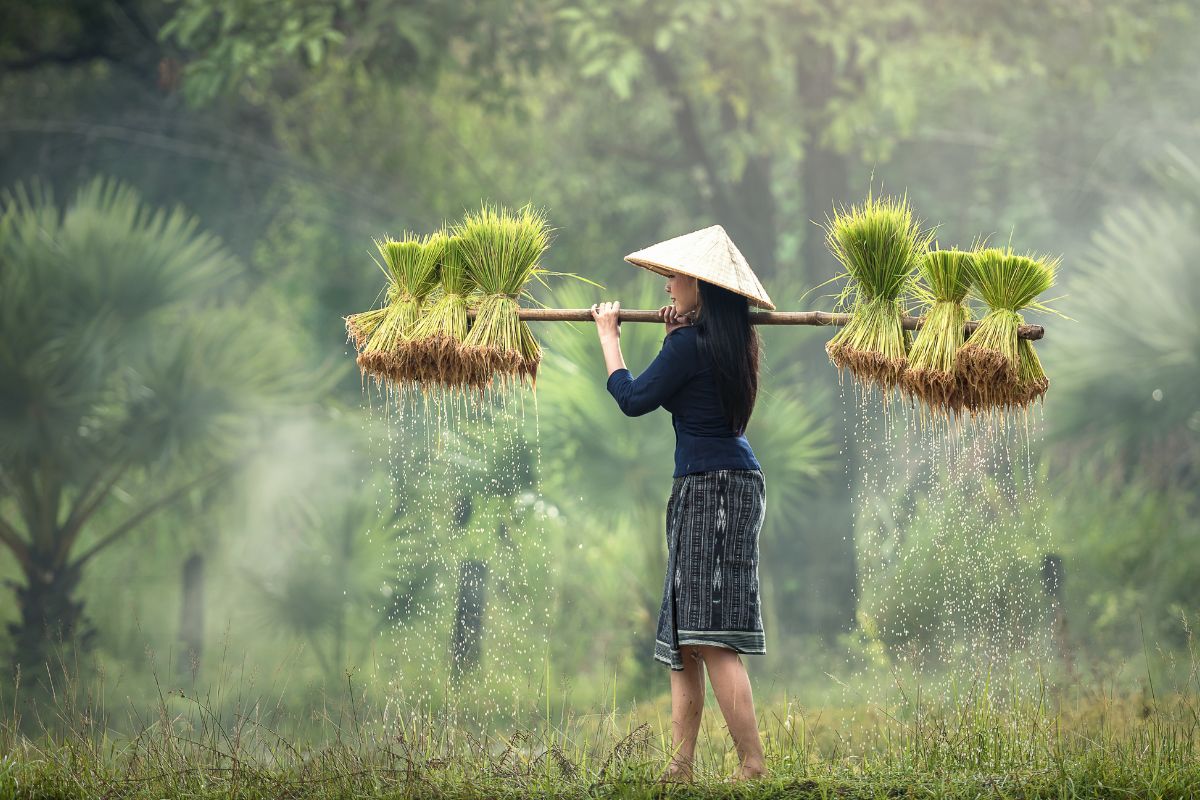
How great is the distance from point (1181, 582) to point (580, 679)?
542 cm

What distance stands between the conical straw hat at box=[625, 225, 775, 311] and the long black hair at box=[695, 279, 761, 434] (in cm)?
5

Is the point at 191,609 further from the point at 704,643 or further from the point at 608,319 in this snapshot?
the point at 704,643

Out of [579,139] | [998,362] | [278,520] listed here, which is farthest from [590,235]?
[998,362]

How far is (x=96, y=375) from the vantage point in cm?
1003

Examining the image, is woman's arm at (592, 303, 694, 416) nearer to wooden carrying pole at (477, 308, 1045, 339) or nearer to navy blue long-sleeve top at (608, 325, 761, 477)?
navy blue long-sleeve top at (608, 325, 761, 477)

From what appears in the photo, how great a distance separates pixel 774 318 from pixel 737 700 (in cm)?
118

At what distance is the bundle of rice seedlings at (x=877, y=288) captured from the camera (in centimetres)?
434

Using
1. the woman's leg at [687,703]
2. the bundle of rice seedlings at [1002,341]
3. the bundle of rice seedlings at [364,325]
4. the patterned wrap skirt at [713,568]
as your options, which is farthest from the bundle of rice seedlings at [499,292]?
the bundle of rice seedlings at [1002,341]

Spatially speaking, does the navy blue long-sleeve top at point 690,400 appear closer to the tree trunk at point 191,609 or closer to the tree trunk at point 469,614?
the tree trunk at point 469,614

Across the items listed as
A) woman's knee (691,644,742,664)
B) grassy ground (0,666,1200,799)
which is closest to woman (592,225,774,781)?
woman's knee (691,644,742,664)

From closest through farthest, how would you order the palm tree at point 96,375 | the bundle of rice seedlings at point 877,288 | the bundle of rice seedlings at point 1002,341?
the bundle of rice seedlings at point 1002,341 → the bundle of rice seedlings at point 877,288 → the palm tree at point 96,375

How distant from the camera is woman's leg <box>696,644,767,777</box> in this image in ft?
12.4

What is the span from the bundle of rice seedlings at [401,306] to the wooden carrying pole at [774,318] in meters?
0.21

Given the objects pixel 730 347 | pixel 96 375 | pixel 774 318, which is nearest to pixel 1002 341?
pixel 774 318
